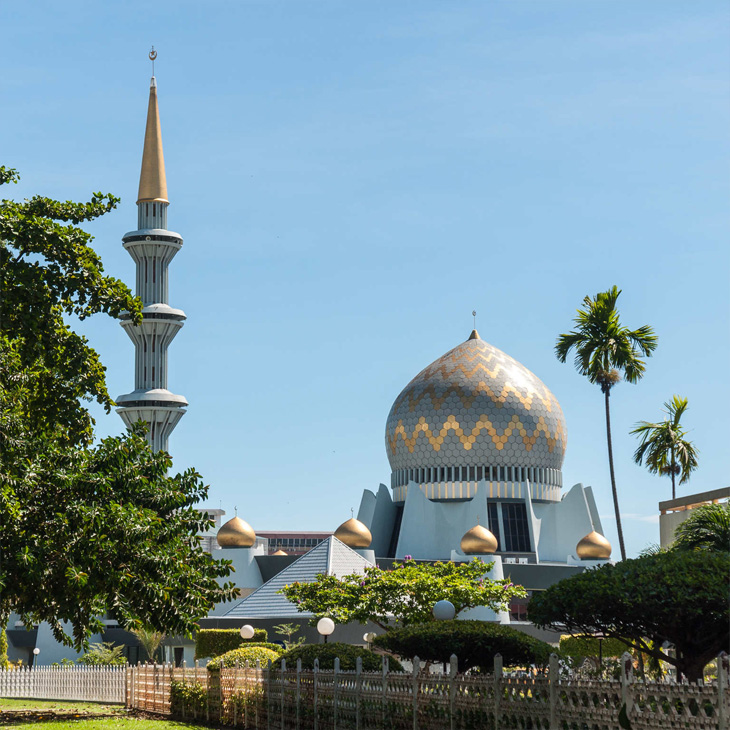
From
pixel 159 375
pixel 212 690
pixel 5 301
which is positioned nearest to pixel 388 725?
pixel 212 690

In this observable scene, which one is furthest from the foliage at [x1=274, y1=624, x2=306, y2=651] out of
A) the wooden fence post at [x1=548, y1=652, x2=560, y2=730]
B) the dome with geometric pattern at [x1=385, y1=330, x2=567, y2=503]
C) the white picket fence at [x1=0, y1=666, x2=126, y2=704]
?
the wooden fence post at [x1=548, y1=652, x2=560, y2=730]

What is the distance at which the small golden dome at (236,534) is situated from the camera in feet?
206

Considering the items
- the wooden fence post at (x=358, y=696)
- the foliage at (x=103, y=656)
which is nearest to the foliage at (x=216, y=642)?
the foliage at (x=103, y=656)

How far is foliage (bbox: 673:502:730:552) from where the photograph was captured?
26.5 m

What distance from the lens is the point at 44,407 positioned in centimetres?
2316

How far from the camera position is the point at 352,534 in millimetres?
62594

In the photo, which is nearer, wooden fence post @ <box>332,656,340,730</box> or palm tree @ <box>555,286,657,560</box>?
wooden fence post @ <box>332,656,340,730</box>

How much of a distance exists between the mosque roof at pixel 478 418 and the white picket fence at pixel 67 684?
36.9 m

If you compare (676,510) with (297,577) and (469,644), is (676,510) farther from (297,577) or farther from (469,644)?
(469,644)

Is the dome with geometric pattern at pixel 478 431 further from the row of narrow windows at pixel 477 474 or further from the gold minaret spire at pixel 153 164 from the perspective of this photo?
the gold minaret spire at pixel 153 164

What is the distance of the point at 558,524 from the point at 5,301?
54995mm

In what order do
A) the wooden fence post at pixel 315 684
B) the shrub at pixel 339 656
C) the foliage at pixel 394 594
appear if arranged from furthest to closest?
1. the foliage at pixel 394 594
2. the shrub at pixel 339 656
3. the wooden fence post at pixel 315 684

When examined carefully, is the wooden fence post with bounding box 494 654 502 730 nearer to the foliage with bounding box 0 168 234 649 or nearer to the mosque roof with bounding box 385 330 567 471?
the foliage with bounding box 0 168 234 649

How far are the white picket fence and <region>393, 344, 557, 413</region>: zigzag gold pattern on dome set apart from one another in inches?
1475
